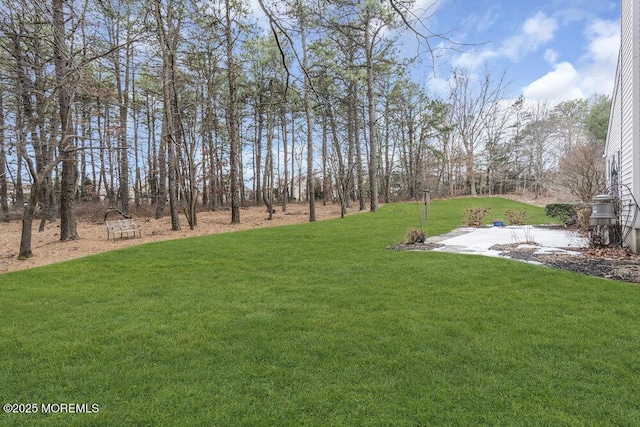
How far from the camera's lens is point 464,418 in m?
Result: 1.95

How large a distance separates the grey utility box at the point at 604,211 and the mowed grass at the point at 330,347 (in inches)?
85.4

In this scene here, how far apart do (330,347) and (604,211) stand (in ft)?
19.9

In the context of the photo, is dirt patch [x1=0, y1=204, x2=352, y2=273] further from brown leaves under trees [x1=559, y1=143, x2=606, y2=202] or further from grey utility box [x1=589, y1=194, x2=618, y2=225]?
brown leaves under trees [x1=559, y1=143, x2=606, y2=202]

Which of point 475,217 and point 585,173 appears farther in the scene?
point 585,173

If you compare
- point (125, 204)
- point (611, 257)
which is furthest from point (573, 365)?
point (125, 204)

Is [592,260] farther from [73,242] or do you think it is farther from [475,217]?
[73,242]

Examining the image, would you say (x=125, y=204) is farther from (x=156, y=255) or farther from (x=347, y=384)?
(x=347, y=384)

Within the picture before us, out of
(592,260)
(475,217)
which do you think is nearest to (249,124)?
(475,217)

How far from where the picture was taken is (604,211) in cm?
611

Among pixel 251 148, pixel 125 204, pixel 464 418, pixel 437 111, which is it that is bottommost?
pixel 464 418

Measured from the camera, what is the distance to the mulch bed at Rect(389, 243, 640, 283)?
4.77 m

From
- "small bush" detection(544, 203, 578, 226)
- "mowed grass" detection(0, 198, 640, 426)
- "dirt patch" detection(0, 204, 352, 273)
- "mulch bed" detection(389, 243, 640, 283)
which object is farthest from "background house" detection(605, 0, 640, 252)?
"dirt patch" detection(0, 204, 352, 273)

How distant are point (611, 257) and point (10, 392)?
785 centimetres

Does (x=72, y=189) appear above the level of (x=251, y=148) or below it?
below
